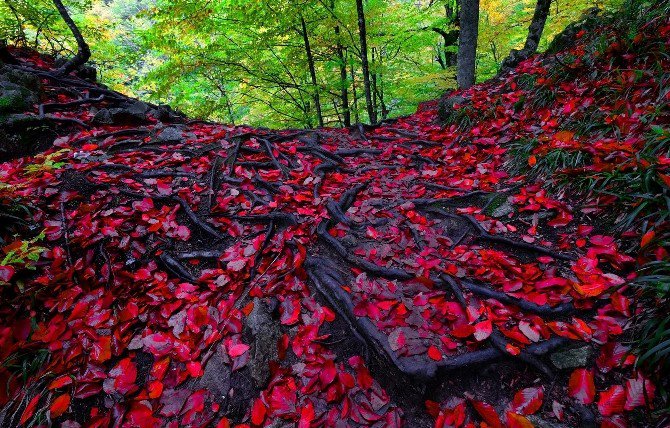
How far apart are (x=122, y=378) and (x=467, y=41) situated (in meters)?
9.71

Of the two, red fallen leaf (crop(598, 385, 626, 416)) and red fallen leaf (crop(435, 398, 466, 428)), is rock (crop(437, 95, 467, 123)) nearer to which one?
red fallen leaf (crop(598, 385, 626, 416))

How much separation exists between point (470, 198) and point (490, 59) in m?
15.5

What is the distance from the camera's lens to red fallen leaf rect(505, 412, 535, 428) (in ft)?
6.77

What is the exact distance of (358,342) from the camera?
281 centimetres

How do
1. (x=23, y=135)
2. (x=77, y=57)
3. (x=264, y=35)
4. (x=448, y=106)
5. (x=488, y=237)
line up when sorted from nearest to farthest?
(x=488, y=237)
(x=23, y=135)
(x=448, y=106)
(x=77, y=57)
(x=264, y=35)

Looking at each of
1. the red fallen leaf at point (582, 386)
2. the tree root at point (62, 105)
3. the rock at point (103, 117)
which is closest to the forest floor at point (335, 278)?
the red fallen leaf at point (582, 386)

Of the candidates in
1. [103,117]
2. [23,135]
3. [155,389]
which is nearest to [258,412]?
[155,389]

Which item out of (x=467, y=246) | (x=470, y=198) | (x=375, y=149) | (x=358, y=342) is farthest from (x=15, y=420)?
(x=375, y=149)

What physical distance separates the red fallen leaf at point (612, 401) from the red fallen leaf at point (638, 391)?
3 centimetres

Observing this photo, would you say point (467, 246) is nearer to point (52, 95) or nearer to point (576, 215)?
point (576, 215)

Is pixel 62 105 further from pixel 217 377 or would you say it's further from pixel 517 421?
pixel 517 421

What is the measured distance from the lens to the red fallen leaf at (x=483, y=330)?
8.26 ft

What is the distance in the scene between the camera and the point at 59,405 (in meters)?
2.53

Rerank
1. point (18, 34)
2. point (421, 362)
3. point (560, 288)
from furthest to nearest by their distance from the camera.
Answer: point (18, 34) → point (560, 288) → point (421, 362)
